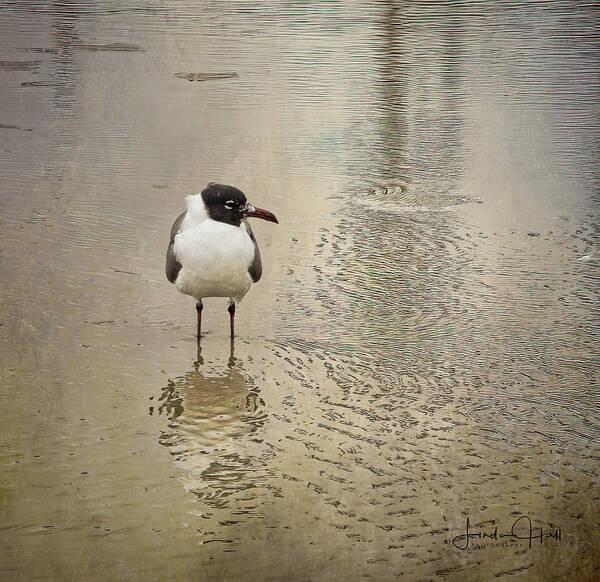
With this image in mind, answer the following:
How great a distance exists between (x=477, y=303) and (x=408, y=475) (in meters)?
1.63

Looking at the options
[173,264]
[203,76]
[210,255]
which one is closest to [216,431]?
[210,255]

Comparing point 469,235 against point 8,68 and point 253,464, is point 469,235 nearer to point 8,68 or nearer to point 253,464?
point 253,464

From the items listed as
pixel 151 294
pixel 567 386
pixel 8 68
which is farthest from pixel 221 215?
pixel 8 68

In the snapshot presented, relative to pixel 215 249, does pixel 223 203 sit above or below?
above

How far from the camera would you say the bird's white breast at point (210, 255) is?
13.9 feet

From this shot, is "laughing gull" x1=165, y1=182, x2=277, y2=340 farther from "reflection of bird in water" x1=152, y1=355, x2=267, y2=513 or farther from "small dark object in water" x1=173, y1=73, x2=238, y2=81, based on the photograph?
"small dark object in water" x1=173, y1=73, x2=238, y2=81

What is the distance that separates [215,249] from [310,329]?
58 centimetres

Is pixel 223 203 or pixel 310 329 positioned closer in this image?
pixel 223 203

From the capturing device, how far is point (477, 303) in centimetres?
469

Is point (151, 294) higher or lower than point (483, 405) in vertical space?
higher

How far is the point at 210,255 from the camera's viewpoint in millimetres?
4215
